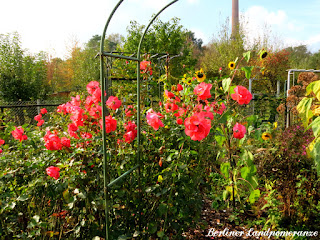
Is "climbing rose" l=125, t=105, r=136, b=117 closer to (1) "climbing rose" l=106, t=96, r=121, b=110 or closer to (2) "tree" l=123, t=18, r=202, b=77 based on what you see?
(1) "climbing rose" l=106, t=96, r=121, b=110

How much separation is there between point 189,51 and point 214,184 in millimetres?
8653

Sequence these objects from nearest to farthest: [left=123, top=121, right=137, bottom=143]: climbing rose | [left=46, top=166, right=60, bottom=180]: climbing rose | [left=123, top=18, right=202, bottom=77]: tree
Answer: [left=46, top=166, right=60, bottom=180]: climbing rose
[left=123, top=121, right=137, bottom=143]: climbing rose
[left=123, top=18, right=202, bottom=77]: tree

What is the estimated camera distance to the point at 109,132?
5.11ft

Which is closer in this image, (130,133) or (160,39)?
(130,133)

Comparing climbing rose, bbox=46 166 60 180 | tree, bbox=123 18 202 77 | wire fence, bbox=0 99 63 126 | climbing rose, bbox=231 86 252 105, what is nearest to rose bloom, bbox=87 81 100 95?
climbing rose, bbox=46 166 60 180

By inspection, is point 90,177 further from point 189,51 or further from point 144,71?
point 189,51

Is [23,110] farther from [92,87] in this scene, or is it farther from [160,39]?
[160,39]

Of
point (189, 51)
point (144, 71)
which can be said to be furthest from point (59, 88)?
point (144, 71)

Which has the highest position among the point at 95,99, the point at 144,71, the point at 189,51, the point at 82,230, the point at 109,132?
the point at 189,51

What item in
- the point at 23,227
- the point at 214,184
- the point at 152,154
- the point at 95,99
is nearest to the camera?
the point at 23,227

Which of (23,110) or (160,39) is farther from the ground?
(160,39)

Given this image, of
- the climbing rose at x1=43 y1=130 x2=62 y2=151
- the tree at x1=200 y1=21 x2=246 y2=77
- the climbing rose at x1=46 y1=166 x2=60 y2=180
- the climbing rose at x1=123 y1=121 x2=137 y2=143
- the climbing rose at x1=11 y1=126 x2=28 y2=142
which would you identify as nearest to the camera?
the climbing rose at x1=46 y1=166 x2=60 y2=180

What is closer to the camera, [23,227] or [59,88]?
[23,227]

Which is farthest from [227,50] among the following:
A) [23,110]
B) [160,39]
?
[23,110]
